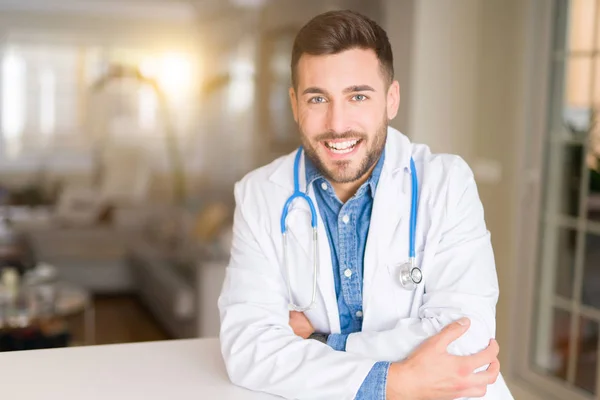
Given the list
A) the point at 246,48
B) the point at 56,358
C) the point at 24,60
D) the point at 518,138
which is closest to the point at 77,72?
the point at 24,60

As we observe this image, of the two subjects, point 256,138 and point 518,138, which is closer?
point 518,138

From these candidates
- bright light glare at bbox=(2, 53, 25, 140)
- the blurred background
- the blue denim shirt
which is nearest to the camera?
the blue denim shirt

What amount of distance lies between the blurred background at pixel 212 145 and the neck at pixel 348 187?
190cm

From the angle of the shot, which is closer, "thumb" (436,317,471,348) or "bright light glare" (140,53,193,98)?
"thumb" (436,317,471,348)

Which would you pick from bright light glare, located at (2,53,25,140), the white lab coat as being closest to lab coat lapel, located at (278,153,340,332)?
the white lab coat

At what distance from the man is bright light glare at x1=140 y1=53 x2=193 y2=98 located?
5.16m

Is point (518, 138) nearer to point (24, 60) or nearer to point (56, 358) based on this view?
point (56, 358)

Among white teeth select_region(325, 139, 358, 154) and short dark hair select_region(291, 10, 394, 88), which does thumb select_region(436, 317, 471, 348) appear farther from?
short dark hair select_region(291, 10, 394, 88)

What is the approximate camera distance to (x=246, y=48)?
20.2 feet

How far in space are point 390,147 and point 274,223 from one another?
291mm

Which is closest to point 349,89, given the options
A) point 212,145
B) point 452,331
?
point 452,331

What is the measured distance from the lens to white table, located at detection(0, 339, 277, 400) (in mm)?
1350

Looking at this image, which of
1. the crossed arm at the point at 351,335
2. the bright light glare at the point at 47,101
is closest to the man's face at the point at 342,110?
the crossed arm at the point at 351,335

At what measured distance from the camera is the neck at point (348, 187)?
62.4 inches
